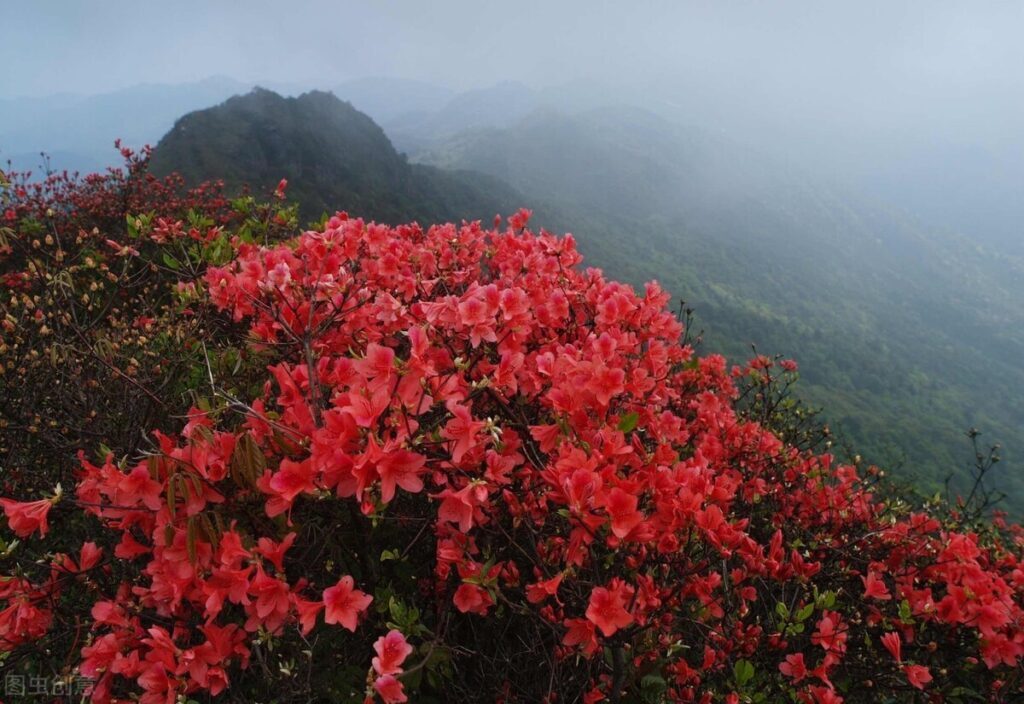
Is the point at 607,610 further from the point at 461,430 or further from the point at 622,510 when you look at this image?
the point at 461,430

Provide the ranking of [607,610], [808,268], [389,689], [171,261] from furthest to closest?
[808,268]
[171,261]
[607,610]
[389,689]

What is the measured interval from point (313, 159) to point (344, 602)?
3830cm

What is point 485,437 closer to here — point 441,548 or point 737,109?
point 441,548

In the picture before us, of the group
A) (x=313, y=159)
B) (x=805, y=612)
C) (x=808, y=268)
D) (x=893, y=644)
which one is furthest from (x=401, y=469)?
(x=808, y=268)

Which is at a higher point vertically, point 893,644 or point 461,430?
point 461,430

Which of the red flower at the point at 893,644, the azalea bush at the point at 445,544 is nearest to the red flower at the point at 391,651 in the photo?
the azalea bush at the point at 445,544

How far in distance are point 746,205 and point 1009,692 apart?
103 metres

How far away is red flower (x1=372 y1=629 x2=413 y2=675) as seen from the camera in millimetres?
1428

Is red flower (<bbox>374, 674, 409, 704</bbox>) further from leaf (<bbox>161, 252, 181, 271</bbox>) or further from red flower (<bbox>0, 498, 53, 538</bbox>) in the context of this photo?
leaf (<bbox>161, 252, 181, 271</bbox>)

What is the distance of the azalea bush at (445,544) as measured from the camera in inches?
59.7

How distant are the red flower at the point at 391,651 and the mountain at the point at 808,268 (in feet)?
76.7

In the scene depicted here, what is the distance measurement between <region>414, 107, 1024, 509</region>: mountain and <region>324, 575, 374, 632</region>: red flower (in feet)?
76.9

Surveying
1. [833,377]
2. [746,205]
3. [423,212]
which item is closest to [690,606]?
[423,212]

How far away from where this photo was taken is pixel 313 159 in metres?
35.1
